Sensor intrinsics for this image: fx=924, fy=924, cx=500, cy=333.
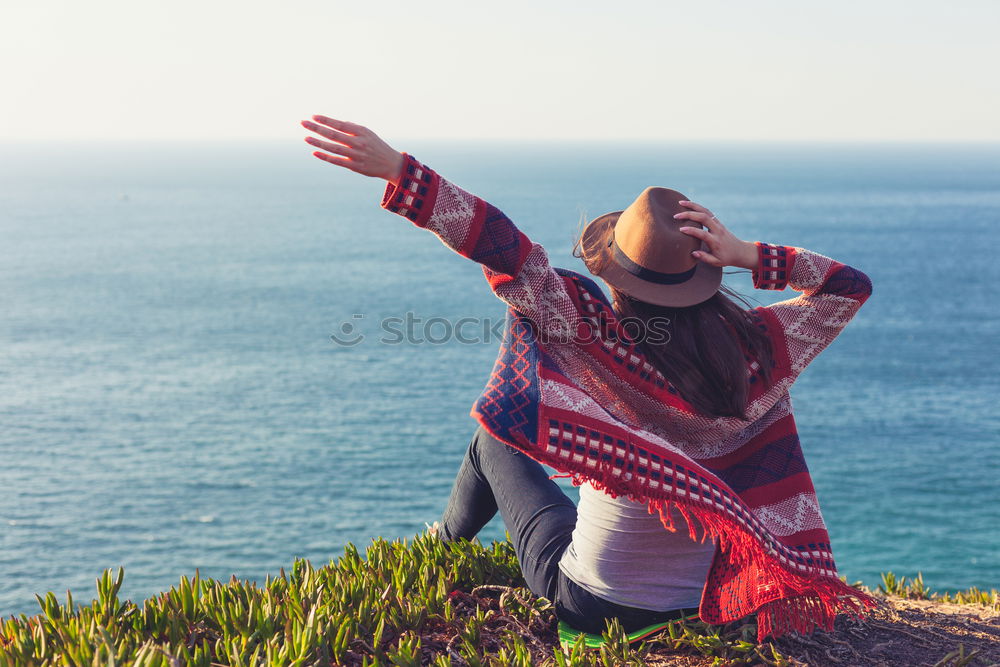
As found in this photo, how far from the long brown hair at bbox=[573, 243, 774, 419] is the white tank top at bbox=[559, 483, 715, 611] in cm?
51

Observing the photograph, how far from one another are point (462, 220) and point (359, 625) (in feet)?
5.44

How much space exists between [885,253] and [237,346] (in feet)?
300

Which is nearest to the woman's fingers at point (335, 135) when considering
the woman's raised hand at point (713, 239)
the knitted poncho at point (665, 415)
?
the knitted poncho at point (665, 415)

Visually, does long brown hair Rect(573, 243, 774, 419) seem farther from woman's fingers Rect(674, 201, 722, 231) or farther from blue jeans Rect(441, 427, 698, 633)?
blue jeans Rect(441, 427, 698, 633)


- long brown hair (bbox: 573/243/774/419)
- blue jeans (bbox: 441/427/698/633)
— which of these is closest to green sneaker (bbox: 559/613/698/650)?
blue jeans (bbox: 441/427/698/633)

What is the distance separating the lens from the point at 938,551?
5353 centimetres

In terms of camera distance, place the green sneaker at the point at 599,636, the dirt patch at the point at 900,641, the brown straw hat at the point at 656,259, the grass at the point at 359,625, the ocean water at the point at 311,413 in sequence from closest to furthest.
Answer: the grass at the point at 359,625
the brown straw hat at the point at 656,259
the green sneaker at the point at 599,636
the dirt patch at the point at 900,641
the ocean water at the point at 311,413

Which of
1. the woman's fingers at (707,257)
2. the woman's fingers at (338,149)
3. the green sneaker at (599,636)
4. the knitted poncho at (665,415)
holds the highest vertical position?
the woman's fingers at (338,149)

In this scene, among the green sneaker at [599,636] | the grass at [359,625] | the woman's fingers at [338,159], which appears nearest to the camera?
the grass at [359,625]

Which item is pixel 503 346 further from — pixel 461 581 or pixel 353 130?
pixel 461 581

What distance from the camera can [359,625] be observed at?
145 inches

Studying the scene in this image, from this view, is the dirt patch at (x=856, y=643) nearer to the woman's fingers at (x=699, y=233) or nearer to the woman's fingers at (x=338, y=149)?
the woman's fingers at (x=699, y=233)

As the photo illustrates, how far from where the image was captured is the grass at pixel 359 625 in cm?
324

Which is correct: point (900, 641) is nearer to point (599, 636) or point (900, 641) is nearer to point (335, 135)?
point (599, 636)
